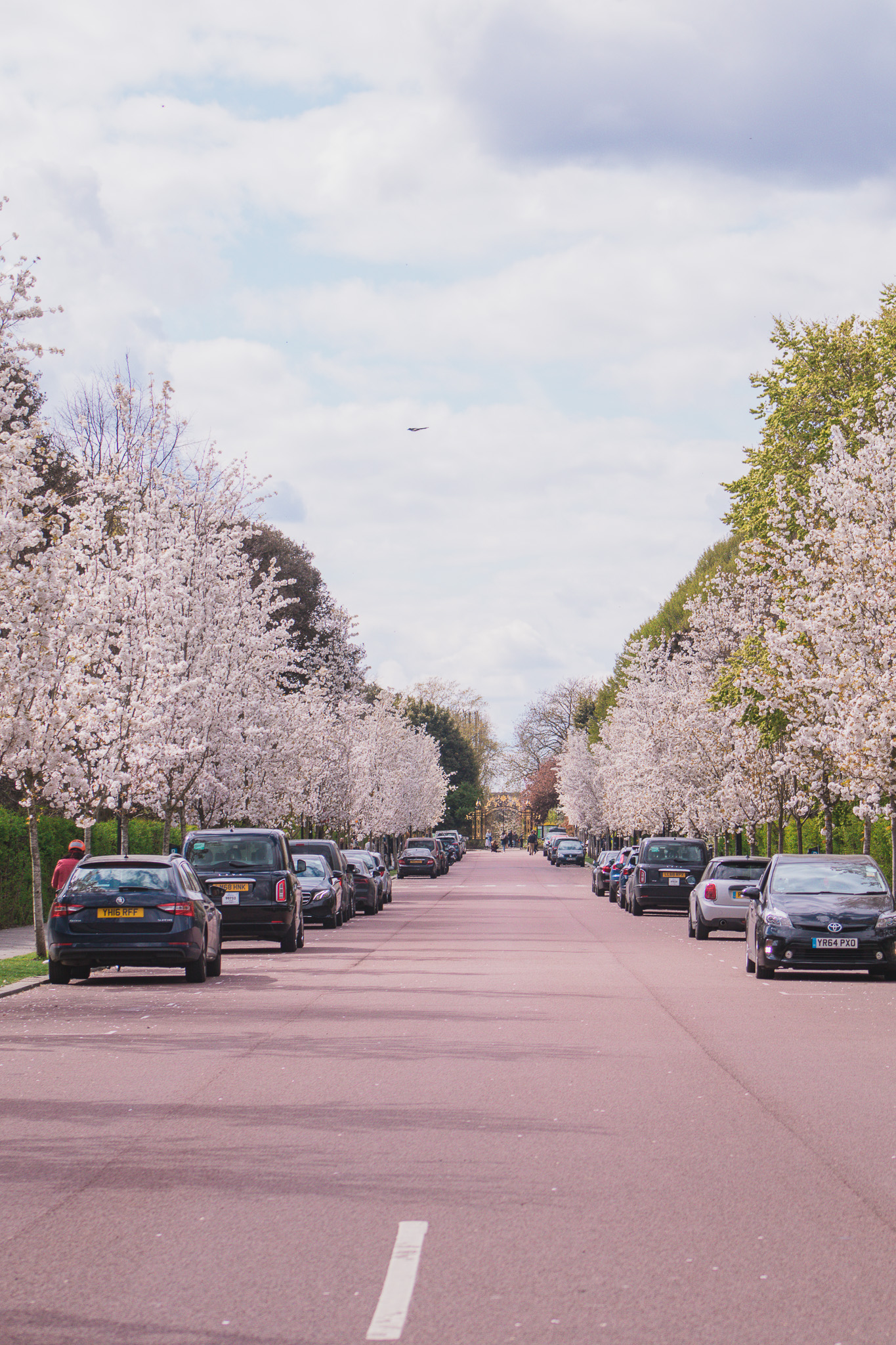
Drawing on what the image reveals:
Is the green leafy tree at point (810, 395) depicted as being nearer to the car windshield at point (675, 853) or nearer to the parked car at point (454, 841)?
the car windshield at point (675, 853)

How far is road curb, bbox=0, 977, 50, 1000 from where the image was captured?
17.8 m

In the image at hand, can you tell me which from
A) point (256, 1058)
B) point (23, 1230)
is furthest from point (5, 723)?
point (23, 1230)

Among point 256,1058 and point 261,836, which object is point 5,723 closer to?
point 261,836

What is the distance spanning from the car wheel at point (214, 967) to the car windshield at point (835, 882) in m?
6.86

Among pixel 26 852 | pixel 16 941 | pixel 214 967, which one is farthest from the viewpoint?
pixel 26 852

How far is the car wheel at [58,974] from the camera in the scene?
18844 mm

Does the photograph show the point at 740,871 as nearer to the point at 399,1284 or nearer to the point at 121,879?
the point at 121,879

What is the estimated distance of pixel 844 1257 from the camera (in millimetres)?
6273

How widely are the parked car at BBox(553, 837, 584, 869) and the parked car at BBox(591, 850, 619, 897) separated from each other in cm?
3938

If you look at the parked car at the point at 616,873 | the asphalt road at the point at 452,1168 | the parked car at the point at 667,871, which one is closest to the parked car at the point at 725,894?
the parked car at the point at 667,871

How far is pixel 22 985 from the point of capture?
18.4 meters

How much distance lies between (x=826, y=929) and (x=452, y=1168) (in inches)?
478

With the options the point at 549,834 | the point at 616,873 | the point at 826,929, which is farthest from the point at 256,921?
the point at 549,834

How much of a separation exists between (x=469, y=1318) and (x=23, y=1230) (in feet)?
7.23
